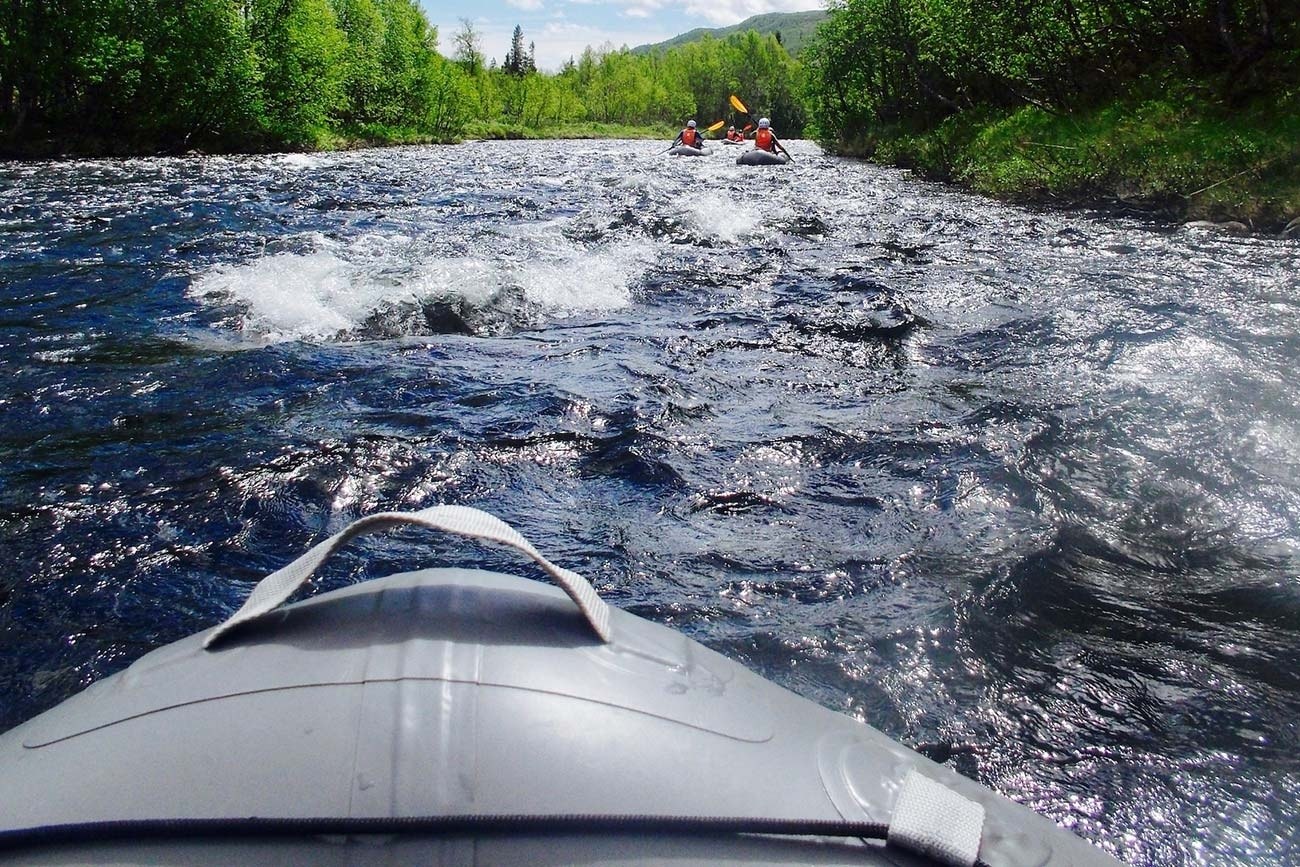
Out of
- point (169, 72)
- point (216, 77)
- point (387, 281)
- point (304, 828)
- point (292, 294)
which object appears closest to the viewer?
point (304, 828)

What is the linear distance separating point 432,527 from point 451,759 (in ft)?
1.43

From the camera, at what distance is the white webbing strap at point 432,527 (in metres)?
1.49

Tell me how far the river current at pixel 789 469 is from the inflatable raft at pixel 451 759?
1.23 meters

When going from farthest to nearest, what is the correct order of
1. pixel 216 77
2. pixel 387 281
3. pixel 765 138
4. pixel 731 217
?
pixel 216 77, pixel 765 138, pixel 731 217, pixel 387 281

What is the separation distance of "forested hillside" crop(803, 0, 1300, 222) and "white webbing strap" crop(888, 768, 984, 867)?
12.7m

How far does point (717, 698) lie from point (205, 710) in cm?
83

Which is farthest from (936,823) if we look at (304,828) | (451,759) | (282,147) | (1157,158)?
(282,147)

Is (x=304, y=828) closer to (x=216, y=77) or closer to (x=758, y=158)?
(x=758, y=158)

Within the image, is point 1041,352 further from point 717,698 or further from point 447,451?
point 717,698

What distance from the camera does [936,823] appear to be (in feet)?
4.41

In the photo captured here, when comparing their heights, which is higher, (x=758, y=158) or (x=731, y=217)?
(x=758, y=158)

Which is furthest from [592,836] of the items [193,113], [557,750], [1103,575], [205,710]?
[193,113]

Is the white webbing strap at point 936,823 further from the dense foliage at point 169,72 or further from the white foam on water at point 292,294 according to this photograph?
the dense foliage at point 169,72

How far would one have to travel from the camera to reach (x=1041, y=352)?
20.6 ft
